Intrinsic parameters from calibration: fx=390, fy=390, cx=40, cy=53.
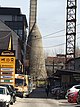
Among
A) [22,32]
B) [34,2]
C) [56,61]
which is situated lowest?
[56,61]

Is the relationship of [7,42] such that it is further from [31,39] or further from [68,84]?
[31,39]

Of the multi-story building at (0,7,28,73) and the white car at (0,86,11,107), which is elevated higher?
the multi-story building at (0,7,28,73)

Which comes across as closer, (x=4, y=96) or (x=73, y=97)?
(x=4, y=96)

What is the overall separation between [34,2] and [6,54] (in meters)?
73.7

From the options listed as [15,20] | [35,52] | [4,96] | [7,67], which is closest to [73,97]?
[4,96]

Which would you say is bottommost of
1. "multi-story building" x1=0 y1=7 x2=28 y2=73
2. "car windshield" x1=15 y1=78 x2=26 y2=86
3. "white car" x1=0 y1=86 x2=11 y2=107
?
"car windshield" x1=15 y1=78 x2=26 y2=86

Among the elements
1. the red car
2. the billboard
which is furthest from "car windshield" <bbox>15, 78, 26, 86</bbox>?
the red car

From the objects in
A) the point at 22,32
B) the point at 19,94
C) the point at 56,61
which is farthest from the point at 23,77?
the point at 56,61

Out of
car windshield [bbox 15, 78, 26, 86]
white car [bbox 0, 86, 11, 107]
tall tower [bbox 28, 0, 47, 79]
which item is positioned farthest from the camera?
tall tower [bbox 28, 0, 47, 79]

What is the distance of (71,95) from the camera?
1446 inches

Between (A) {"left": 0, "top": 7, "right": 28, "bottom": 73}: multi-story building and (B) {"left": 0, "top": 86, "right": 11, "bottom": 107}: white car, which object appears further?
(A) {"left": 0, "top": 7, "right": 28, "bottom": 73}: multi-story building

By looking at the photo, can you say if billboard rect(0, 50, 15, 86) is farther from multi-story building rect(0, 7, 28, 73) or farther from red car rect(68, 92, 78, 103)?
multi-story building rect(0, 7, 28, 73)

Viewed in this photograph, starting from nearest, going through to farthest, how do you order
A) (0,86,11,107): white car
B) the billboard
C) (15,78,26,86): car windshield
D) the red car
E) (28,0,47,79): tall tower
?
(0,86,11,107): white car
the red car
the billboard
(15,78,26,86): car windshield
(28,0,47,79): tall tower

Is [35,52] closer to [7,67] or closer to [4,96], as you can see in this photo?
[7,67]
